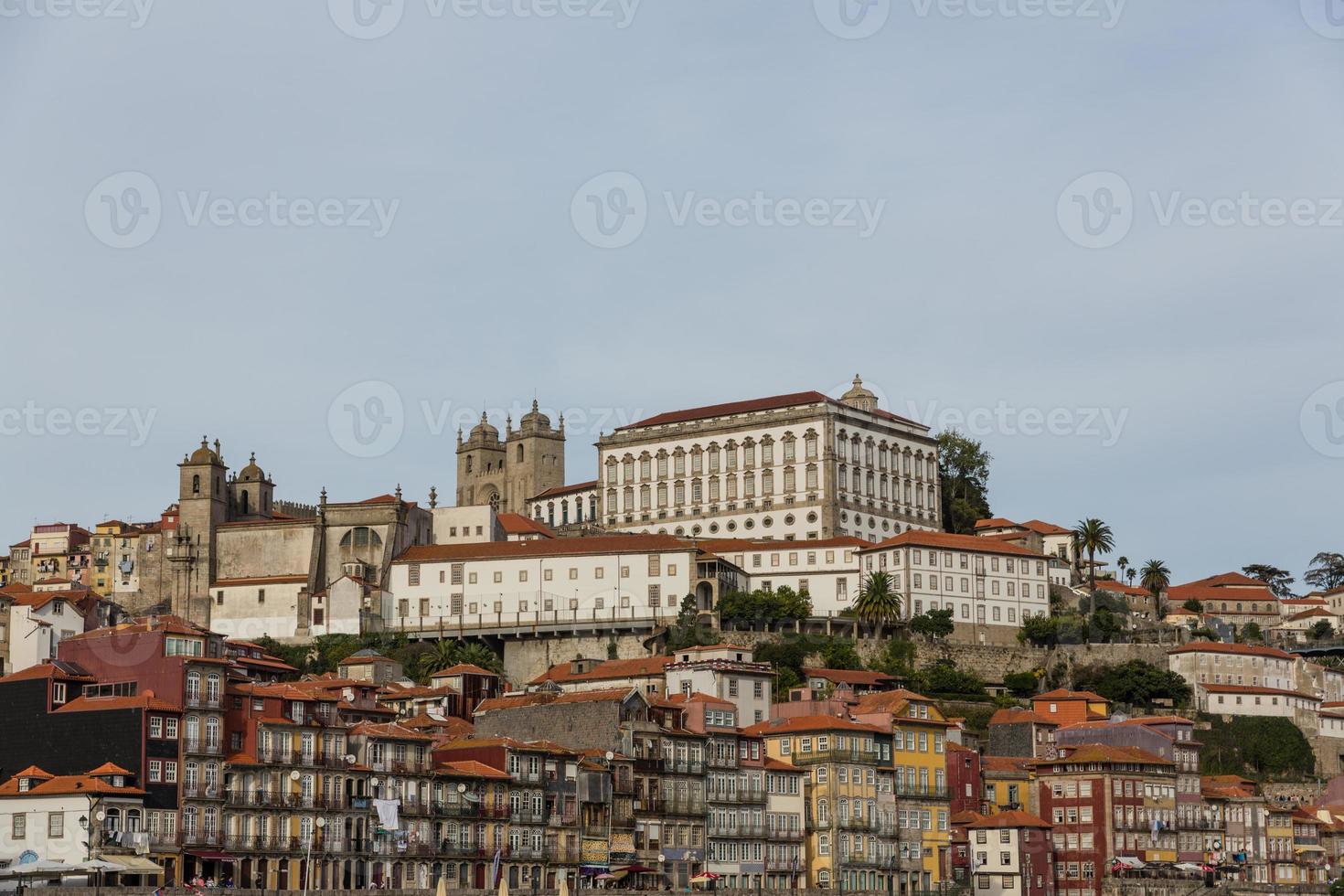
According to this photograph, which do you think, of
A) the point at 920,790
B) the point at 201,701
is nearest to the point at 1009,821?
the point at 920,790

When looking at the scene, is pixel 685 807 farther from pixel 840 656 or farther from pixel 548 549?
pixel 548 549

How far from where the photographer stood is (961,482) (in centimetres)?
18600

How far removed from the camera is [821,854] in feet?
331

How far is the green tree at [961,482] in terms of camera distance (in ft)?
593

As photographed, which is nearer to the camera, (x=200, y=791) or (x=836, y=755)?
(x=200, y=791)

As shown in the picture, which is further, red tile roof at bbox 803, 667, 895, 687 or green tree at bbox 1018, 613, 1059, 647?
green tree at bbox 1018, 613, 1059, 647

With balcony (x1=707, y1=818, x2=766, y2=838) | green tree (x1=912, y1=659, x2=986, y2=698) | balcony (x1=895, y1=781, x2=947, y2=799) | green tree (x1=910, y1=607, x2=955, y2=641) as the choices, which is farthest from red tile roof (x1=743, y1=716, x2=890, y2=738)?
green tree (x1=910, y1=607, x2=955, y2=641)

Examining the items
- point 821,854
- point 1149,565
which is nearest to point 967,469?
point 1149,565

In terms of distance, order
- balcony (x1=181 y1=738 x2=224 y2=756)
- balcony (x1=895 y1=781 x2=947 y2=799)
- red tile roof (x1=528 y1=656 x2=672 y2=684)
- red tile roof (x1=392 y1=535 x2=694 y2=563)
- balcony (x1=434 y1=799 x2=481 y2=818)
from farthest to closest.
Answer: red tile roof (x1=392 y1=535 x2=694 y2=563), red tile roof (x1=528 y1=656 x2=672 y2=684), balcony (x1=895 y1=781 x2=947 y2=799), balcony (x1=434 y1=799 x2=481 y2=818), balcony (x1=181 y1=738 x2=224 y2=756)

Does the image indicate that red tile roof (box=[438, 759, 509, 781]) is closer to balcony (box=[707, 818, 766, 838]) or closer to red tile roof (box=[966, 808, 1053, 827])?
balcony (box=[707, 818, 766, 838])

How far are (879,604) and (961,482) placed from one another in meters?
44.5

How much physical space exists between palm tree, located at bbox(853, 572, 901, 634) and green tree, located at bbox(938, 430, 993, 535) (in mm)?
36050

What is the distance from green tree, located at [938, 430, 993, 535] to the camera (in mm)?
180875

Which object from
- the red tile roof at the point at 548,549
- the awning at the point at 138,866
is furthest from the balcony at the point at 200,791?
the red tile roof at the point at 548,549
